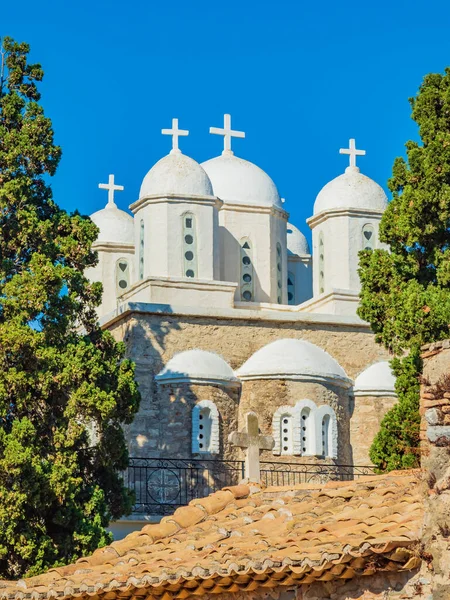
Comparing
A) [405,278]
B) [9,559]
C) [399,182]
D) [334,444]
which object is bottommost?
[9,559]

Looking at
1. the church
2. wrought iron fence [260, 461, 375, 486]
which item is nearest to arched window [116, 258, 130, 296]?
the church

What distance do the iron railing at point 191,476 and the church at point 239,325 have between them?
60 millimetres

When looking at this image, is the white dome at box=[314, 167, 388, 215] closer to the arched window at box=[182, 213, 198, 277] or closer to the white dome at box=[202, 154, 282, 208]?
the white dome at box=[202, 154, 282, 208]

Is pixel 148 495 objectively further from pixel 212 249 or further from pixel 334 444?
pixel 212 249

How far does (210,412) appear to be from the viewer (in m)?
24.3

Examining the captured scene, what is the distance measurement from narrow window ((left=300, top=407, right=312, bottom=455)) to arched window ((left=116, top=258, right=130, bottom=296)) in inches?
317

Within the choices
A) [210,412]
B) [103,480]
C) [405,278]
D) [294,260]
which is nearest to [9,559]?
[103,480]

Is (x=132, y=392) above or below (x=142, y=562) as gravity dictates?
above

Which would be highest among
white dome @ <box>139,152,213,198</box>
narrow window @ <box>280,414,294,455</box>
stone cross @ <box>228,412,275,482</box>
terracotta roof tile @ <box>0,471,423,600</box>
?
white dome @ <box>139,152,213,198</box>

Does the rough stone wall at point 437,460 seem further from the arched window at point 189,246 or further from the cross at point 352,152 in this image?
the cross at point 352,152

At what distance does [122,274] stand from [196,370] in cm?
769

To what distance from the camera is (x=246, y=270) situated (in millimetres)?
28906

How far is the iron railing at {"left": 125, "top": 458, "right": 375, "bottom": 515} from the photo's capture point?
22.4 meters

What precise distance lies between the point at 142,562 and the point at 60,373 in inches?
309
